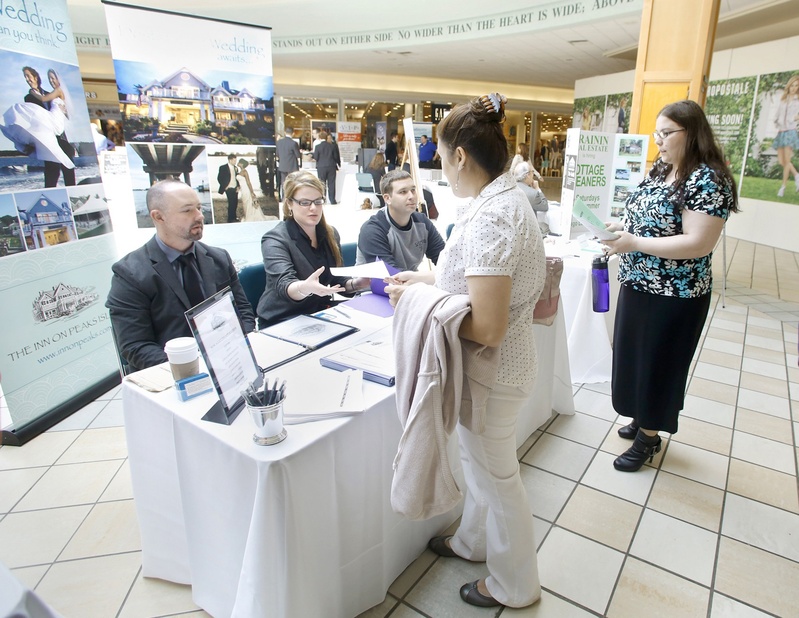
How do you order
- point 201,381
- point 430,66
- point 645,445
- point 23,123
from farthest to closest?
point 430,66, point 23,123, point 645,445, point 201,381

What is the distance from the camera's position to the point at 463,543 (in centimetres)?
179

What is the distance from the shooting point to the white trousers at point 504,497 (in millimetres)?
1365

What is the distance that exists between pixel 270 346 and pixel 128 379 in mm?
480

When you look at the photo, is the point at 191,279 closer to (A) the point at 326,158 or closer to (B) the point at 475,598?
(B) the point at 475,598

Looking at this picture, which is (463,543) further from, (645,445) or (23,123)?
(23,123)

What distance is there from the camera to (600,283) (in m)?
2.38

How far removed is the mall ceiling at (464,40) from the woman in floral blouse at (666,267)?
20.2 feet

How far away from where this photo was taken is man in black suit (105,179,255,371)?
1.87 meters

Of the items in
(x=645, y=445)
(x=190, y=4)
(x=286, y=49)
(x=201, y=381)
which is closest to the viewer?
(x=201, y=381)

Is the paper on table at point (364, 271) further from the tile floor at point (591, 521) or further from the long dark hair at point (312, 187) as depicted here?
the tile floor at point (591, 521)

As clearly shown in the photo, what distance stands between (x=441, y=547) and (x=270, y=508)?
90cm

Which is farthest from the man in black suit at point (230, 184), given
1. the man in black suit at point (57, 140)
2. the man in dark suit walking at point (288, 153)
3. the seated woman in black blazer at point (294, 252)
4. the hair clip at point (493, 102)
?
the man in dark suit walking at point (288, 153)

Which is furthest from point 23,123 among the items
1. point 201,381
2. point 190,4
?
point 190,4

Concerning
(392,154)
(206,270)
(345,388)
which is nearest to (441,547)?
(345,388)
